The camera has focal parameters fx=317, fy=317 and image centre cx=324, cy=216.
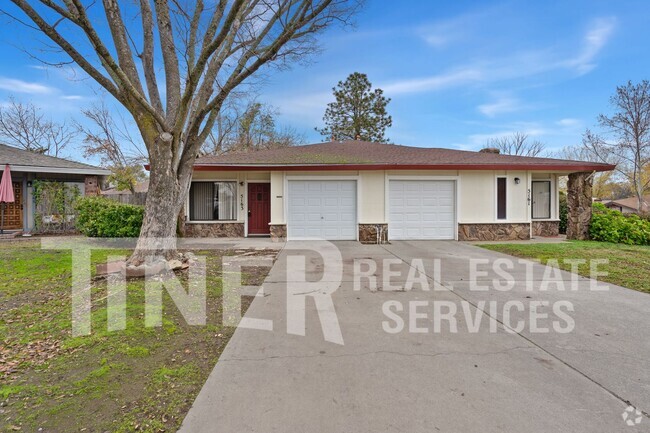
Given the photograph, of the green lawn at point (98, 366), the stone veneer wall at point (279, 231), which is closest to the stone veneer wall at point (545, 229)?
the stone veneer wall at point (279, 231)

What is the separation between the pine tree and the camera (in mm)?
27109

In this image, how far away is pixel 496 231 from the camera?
11461mm

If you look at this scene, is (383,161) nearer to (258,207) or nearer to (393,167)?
(393,167)

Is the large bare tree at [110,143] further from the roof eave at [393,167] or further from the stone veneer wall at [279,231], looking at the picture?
the stone veneer wall at [279,231]

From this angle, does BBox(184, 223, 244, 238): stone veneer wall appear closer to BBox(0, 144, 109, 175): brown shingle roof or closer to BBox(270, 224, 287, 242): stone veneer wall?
BBox(270, 224, 287, 242): stone veneer wall

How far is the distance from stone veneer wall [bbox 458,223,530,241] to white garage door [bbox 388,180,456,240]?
21.0 inches

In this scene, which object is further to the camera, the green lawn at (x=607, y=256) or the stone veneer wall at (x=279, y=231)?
the stone veneer wall at (x=279, y=231)

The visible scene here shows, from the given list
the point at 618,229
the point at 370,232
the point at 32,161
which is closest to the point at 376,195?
the point at 370,232

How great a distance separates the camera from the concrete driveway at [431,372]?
79.1 inches

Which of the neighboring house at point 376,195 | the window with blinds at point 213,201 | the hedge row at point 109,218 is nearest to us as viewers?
the hedge row at point 109,218

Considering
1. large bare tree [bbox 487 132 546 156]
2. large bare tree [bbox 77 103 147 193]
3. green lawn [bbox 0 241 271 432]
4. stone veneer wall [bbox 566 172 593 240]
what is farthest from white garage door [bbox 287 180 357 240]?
large bare tree [bbox 487 132 546 156]

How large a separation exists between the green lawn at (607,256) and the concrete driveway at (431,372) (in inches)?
A: 59.0

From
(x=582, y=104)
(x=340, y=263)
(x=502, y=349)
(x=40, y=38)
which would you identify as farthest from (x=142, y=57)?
(x=582, y=104)

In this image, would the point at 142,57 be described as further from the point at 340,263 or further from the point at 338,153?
the point at 338,153
